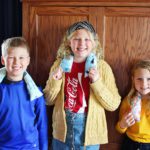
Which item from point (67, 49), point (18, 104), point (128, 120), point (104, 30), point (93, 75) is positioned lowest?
point (128, 120)

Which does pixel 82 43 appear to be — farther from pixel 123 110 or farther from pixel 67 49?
pixel 123 110

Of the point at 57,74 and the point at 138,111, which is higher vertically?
the point at 57,74

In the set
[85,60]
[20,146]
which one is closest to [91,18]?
[85,60]

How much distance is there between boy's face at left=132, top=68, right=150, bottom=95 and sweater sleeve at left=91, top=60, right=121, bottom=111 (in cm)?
12

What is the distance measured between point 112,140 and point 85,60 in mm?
491

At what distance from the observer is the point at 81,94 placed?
1511 mm

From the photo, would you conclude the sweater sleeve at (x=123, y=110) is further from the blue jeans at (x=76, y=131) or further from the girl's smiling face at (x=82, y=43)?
the girl's smiling face at (x=82, y=43)

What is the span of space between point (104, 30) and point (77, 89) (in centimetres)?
35

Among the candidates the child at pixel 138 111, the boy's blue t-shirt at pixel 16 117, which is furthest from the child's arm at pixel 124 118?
the boy's blue t-shirt at pixel 16 117

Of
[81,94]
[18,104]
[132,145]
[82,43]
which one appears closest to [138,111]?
[132,145]

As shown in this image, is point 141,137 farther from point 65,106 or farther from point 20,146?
point 20,146

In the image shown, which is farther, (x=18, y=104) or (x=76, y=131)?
(x=76, y=131)

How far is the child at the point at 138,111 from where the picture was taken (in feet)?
4.94

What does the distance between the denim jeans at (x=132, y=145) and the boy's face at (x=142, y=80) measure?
0.27m
